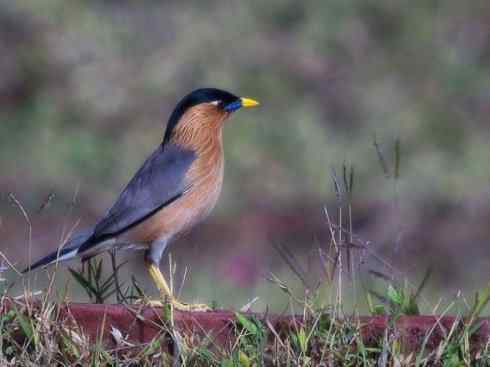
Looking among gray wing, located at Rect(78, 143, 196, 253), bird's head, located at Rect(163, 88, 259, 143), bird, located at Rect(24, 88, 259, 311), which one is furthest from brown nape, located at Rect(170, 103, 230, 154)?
gray wing, located at Rect(78, 143, 196, 253)

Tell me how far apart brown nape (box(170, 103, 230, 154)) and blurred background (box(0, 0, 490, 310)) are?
1.94m

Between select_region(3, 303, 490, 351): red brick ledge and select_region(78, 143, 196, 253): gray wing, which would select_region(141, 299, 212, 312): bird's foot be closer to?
select_region(3, 303, 490, 351): red brick ledge

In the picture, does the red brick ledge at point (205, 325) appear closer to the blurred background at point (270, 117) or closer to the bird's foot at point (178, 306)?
the bird's foot at point (178, 306)

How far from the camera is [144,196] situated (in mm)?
6414

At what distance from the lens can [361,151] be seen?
11.7 meters

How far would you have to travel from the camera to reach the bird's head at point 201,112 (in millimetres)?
6891

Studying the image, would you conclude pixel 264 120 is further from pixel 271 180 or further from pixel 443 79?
pixel 443 79

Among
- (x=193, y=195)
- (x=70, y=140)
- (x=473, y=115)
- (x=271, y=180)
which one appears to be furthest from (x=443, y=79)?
(x=193, y=195)

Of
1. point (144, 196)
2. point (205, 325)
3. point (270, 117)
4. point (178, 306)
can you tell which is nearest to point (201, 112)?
point (144, 196)

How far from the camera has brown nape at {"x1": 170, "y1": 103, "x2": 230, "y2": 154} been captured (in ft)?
22.5

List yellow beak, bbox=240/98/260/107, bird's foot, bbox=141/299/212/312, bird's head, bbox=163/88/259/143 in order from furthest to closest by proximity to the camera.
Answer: bird's head, bbox=163/88/259/143 < yellow beak, bbox=240/98/260/107 < bird's foot, bbox=141/299/212/312

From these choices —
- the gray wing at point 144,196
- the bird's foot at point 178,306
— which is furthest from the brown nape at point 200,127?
the bird's foot at point 178,306

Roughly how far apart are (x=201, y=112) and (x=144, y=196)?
725 millimetres

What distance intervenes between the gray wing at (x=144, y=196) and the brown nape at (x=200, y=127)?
0.23 meters
